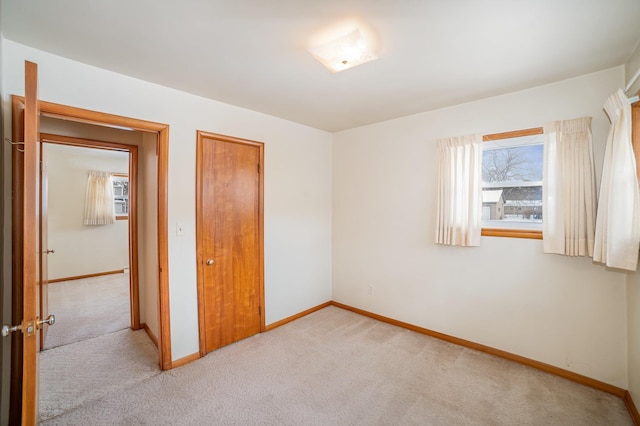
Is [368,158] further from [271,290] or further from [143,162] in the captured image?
[143,162]

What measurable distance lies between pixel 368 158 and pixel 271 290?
210cm

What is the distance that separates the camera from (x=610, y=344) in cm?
216

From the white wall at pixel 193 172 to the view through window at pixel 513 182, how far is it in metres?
2.06

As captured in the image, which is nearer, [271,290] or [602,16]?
[602,16]

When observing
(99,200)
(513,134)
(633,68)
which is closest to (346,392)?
(513,134)

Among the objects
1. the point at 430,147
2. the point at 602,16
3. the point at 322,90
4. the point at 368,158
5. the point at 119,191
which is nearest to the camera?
the point at 602,16

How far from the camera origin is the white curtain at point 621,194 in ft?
5.86

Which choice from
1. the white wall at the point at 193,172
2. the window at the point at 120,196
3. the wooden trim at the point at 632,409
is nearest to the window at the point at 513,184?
the wooden trim at the point at 632,409

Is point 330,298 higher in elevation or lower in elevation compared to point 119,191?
lower

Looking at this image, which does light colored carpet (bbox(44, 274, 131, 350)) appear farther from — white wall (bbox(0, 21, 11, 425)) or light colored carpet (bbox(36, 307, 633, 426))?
white wall (bbox(0, 21, 11, 425))

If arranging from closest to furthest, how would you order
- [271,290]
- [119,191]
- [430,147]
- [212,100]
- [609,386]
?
[609,386], [212,100], [430,147], [271,290], [119,191]

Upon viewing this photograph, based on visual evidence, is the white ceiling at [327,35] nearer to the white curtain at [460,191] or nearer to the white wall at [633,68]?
the white wall at [633,68]

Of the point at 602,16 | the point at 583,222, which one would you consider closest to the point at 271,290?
the point at 583,222

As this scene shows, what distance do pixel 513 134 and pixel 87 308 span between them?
18.9ft
